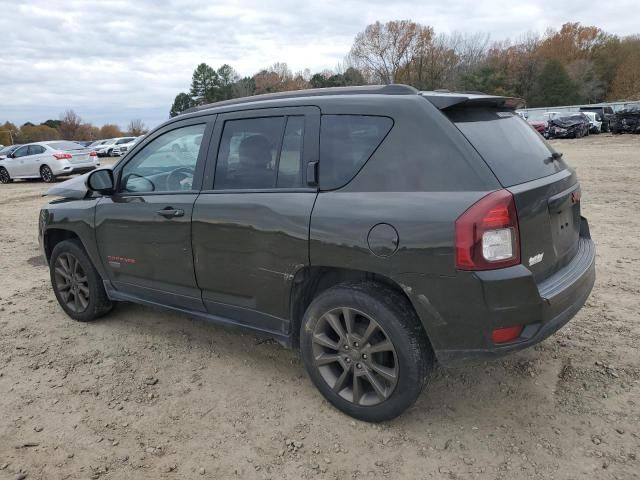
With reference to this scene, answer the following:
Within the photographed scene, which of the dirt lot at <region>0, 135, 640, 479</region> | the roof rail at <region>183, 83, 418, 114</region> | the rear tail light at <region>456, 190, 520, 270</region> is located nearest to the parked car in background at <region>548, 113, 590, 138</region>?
the dirt lot at <region>0, 135, 640, 479</region>

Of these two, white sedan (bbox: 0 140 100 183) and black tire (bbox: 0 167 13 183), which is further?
black tire (bbox: 0 167 13 183)

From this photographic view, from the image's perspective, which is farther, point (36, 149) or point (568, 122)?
point (568, 122)

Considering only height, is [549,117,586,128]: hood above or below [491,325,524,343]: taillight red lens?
above

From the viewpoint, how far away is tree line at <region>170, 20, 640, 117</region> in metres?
63.4

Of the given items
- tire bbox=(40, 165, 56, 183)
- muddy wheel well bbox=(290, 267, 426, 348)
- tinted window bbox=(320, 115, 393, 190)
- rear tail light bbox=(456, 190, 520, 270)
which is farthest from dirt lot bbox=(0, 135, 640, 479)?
tire bbox=(40, 165, 56, 183)

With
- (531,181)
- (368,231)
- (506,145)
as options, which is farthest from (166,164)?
(531,181)

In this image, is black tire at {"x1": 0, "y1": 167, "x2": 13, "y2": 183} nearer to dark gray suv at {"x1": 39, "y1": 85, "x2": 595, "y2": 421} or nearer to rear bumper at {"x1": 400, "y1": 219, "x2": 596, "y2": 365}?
dark gray suv at {"x1": 39, "y1": 85, "x2": 595, "y2": 421}

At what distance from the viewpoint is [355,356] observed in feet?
9.30

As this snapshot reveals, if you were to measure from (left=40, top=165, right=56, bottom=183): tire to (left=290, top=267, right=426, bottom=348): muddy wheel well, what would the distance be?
58.6ft

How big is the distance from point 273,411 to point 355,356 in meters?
0.66

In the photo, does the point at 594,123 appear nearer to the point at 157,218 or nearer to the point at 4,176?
the point at 4,176

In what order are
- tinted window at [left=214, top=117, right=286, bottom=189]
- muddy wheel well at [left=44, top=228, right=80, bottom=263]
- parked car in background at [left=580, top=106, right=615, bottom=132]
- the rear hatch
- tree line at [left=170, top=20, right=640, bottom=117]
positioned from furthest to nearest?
tree line at [left=170, top=20, right=640, bottom=117], parked car in background at [left=580, top=106, right=615, bottom=132], muddy wheel well at [left=44, top=228, right=80, bottom=263], tinted window at [left=214, top=117, right=286, bottom=189], the rear hatch

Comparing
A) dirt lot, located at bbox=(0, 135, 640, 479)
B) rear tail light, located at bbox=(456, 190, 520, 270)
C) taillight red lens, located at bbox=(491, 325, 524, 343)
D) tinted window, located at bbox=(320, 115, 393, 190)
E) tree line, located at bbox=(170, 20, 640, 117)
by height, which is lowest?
dirt lot, located at bbox=(0, 135, 640, 479)

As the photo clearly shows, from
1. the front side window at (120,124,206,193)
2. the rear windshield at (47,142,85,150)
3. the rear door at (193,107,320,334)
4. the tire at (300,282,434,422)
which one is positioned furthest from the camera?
the rear windshield at (47,142,85,150)
